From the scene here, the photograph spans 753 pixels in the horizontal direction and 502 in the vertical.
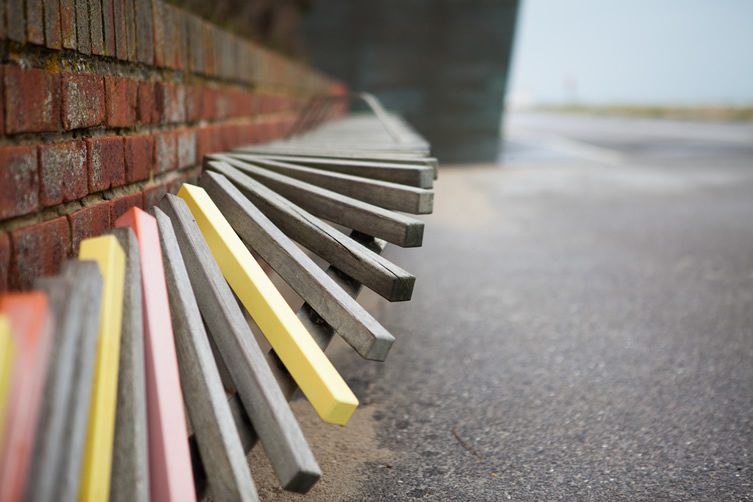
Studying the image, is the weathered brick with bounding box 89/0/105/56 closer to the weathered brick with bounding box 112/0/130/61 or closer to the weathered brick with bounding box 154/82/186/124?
the weathered brick with bounding box 112/0/130/61

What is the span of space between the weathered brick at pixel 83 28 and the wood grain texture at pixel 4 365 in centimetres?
71

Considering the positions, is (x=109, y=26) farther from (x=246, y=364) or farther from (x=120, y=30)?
(x=246, y=364)

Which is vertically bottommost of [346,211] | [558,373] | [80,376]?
[558,373]

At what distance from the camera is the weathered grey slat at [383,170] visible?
1637mm

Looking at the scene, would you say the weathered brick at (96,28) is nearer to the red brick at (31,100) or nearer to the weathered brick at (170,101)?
the red brick at (31,100)

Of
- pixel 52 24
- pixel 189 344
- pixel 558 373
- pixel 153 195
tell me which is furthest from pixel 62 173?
pixel 558 373

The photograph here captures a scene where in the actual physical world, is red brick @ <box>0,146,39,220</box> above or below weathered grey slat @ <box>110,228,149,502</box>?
above

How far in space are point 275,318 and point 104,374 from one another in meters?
0.35

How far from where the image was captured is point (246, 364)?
108cm

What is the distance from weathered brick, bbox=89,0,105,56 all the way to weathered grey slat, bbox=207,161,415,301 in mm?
408

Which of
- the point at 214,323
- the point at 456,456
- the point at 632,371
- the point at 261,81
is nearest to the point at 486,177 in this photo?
the point at 261,81

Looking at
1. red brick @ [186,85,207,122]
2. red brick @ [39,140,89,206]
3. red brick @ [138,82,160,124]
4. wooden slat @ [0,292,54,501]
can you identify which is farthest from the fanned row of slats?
red brick @ [186,85,207,122]

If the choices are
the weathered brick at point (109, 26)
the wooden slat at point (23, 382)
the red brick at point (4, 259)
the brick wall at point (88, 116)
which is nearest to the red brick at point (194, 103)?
the brick wall at point (88, 116)

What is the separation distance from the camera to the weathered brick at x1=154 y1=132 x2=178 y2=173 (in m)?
1.70
